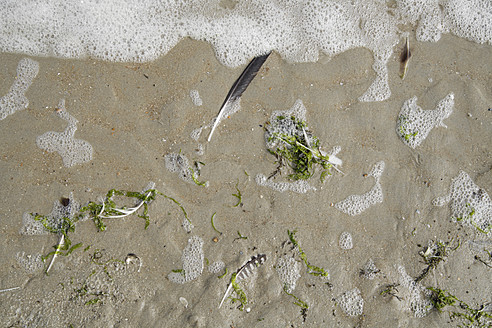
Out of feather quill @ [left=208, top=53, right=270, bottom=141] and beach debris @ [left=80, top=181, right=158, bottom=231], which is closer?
beach debris @ [left=80, top=181, right=158, bottom=231]

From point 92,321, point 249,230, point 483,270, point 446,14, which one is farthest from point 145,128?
point 483,270

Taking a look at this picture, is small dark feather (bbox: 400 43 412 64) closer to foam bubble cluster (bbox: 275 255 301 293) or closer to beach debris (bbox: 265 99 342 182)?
beach debris (bbox: 265 99 342 182)

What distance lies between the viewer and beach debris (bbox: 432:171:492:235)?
3.45m

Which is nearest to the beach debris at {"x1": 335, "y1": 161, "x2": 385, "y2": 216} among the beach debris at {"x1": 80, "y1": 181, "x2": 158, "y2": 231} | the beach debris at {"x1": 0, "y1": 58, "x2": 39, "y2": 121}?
the beach debris at {"x1": 80, "y1": 181, "x2": 158, "y2": 231}

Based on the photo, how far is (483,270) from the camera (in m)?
3.39

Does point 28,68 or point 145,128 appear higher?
point 28,68

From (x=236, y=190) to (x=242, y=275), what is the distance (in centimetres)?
89

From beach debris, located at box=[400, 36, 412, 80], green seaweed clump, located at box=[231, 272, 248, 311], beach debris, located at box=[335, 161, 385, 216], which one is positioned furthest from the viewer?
beach debris, located at box=[400, 36, 412, 80]

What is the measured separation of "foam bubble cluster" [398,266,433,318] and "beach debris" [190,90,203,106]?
110 inches

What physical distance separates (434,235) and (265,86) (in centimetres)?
245

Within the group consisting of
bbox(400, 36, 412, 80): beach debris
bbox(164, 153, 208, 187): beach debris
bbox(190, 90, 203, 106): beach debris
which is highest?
bbox(400, 36, 412, 80): beach debris

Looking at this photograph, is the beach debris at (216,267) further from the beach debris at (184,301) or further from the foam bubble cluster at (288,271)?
the foam bubble cluster at (288,271)

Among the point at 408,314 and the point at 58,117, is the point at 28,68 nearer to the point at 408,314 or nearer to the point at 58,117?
the point at 58,117

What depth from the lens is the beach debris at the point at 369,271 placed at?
3365mm
